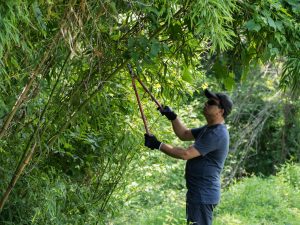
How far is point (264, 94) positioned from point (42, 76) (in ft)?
29.9

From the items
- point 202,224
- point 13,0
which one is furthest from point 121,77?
point 13,0

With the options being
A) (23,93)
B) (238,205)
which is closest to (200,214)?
(23,93)

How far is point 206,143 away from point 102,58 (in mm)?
1269

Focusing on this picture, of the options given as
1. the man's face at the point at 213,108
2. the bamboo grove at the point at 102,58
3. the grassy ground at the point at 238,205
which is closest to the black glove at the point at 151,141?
the bamboo grove at the point at 102,58

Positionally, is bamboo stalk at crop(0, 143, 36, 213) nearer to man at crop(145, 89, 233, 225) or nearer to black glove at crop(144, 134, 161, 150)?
black glove at crop(144, 134, 161, 150)

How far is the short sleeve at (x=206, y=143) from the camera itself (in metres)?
4.43

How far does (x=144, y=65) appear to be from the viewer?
3.66 metres

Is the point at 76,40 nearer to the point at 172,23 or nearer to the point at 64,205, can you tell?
the point at 172,23

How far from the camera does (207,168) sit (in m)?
4.53

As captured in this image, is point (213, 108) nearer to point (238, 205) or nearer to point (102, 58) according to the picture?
point (102, 58)

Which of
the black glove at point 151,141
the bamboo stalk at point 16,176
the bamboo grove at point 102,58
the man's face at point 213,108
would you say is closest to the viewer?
the bamboo grove at point 102,58

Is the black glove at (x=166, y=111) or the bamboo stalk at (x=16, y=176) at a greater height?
the black glove at (x=166, y=111)

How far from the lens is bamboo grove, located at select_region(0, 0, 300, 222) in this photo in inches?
120

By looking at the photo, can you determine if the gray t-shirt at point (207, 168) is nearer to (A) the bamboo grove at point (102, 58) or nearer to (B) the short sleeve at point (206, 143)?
(B) the short sleeve at point (206, 143)
